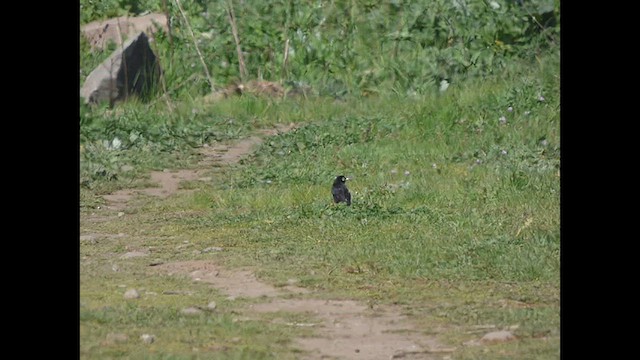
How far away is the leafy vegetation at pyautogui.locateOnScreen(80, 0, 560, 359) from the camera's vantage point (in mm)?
6441

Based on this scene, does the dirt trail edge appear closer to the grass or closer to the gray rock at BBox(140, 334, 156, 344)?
the grass

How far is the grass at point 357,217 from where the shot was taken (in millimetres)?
6133

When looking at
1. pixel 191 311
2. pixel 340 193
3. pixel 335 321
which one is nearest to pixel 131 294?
pixel 191 311

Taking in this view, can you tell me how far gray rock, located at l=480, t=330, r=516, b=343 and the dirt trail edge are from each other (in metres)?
0.21

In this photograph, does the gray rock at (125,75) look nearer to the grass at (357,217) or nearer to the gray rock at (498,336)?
the grass at (357,217)

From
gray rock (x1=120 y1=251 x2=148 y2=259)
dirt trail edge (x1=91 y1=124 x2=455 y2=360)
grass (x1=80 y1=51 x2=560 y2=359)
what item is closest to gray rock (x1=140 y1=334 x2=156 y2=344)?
grass (x1=80 y1=51 x2=560 y2=359)

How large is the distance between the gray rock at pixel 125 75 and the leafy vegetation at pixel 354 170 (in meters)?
0.27

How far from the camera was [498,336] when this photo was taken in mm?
5824

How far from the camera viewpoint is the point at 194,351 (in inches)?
222

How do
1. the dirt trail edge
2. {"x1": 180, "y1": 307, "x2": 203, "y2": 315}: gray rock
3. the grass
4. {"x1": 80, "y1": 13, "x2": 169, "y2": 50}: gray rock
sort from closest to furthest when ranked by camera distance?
the dirt trail edge < the grass < {"x1": 180, "y1": 307, "x2": 203, "y2": 315}: gray rock < {"x1": 80, "y1": 13, "x2": 169, "y2": 50}: gray rock
